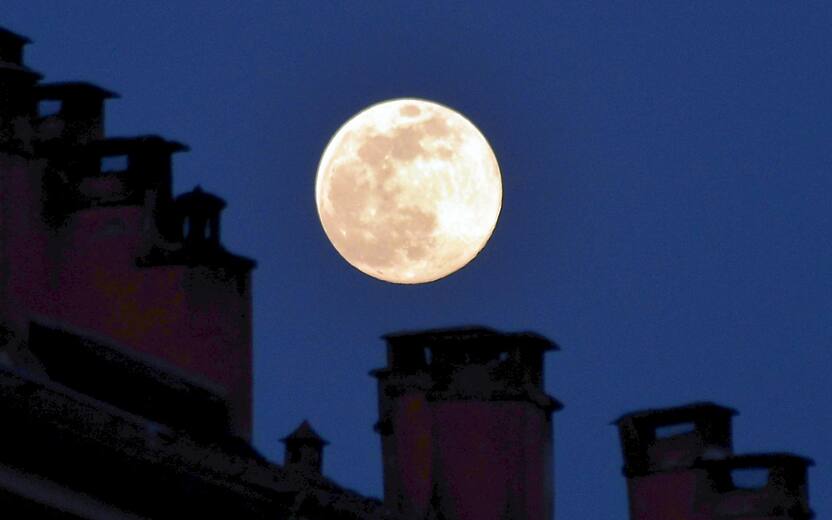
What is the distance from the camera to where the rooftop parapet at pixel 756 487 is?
69.4 ft

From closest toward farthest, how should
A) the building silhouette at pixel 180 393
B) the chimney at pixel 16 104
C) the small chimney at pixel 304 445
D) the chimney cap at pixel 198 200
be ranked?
the building silhouette at pixel 180 393 → the chimney at pixel 16 104 → the chimney cap at pixel 198 200 → the small chimney at pixel 304 445

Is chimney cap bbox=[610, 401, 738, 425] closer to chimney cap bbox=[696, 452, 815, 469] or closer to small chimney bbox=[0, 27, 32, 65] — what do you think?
chimney cap bbox=[696, 452, 815, 469]

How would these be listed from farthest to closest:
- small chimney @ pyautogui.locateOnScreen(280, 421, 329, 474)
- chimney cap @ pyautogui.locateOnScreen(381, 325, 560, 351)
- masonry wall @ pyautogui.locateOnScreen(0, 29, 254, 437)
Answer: small chimney @ pyautogui.locateOnScreen(280, 421, 329, 474)
chimney cap @ pyautogui.locateOnScreen(381, 325, 560, 351)
masonry wall @ pyautogui.locateOnScreen(0, 29, 254, 437)

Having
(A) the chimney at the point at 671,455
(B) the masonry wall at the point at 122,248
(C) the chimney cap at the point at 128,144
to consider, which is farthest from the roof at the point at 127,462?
(A) the chimney at the point at 671,455

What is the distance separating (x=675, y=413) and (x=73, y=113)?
6579 millimetres

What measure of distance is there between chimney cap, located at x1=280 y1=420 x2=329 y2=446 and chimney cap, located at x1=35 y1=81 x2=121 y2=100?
6163mm

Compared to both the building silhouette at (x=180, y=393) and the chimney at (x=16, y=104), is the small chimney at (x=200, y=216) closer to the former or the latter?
the building silhouette at (x=180, y=393)

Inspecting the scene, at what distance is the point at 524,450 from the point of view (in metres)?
19.2

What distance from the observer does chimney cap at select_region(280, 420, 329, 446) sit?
23.0 m

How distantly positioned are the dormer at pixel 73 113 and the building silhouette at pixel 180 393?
16mm

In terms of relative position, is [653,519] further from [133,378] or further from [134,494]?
[134,494]

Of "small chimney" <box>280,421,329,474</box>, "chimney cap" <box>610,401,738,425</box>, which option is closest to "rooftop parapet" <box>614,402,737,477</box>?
"chimney cap" <box>610,401,738,425</box>

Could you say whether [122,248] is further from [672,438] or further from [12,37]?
[672,438]

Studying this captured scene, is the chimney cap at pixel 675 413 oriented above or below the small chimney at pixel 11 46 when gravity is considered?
below
